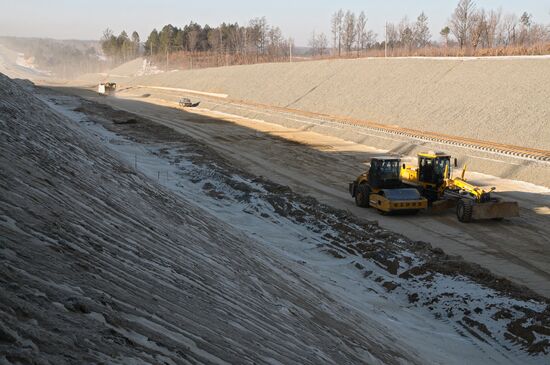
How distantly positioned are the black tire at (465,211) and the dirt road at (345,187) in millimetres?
217

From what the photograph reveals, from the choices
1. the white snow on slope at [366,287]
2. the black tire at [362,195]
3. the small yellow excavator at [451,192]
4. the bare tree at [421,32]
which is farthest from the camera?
the bare tree at [421,32]

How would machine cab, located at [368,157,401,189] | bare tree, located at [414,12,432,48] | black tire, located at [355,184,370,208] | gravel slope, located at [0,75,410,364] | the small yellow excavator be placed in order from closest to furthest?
gravel slope, located at [0,75,410,364] → the small yellow excavator → machine cab, located at [368,157,401,189] → black tire, located at [355,184,370,208] → bare tree, located at [414,12,432,48]

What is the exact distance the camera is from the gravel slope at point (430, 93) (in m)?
32.9

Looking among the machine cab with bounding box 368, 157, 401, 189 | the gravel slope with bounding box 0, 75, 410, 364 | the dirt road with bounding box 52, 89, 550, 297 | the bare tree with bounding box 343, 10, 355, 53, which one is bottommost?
the dirt road with bounding box 52, 89, 550, 297

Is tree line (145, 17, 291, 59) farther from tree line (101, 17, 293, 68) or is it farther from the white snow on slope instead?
the white snow on slope

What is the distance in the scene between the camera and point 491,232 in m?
17.7

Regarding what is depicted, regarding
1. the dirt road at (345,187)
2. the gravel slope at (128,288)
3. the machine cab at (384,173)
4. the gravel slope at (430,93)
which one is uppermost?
the gravel slope at (430,93)

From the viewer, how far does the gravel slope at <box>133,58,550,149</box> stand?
32.9m

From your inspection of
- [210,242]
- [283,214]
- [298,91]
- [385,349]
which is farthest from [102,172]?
[298,91]

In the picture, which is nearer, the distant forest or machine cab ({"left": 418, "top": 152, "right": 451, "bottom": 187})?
machine cab ({"left": 418, "top": 152, "right": 451, "bottom": 187})

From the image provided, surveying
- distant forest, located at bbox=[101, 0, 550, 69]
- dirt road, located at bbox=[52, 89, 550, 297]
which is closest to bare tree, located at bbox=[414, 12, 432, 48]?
distant forest, located at bbox=[101, 0, 550, 69]

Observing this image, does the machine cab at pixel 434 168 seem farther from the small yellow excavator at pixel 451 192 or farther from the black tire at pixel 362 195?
the black tire at pixel 362 195

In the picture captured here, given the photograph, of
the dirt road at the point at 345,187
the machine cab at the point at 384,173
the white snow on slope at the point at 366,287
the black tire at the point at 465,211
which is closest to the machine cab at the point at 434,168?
the machine cab at the point at 384,173

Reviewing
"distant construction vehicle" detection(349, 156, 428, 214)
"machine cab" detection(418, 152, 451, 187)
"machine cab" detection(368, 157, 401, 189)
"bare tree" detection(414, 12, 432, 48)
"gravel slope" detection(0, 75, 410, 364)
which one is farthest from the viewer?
"bare tree" detection(414, 12, 432, 48)
